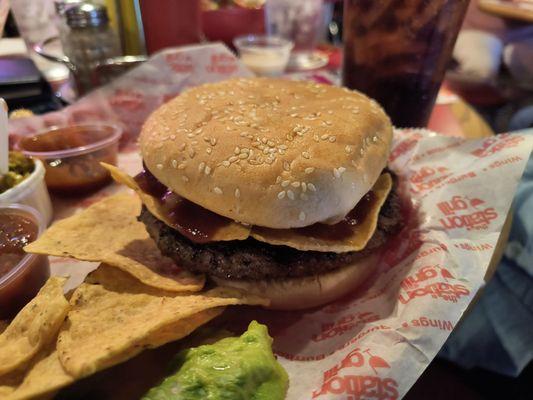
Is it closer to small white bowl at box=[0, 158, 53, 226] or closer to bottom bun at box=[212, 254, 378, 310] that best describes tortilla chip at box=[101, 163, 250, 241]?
bottom bun at box=[212, 254, 378, 310]

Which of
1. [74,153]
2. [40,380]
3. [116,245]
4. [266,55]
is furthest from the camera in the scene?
[266,55]

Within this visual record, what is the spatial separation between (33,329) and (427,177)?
1.53m

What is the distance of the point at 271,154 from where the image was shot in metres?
1.36

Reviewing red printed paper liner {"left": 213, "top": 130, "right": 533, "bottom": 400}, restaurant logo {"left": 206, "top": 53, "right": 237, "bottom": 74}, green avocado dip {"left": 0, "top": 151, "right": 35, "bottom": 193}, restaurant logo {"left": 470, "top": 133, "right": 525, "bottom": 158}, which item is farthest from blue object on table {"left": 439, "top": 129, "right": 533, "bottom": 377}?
green avocado dip {"left": 0, "top": 151, "right": 35, "bottom": 193}

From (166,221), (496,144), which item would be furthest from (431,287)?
(166,221)

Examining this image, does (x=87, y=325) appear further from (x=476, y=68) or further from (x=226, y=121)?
(x=476, y=68)

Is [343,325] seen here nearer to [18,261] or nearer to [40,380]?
[40,380]

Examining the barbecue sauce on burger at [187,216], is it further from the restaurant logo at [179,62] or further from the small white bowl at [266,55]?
the small white bowl at [266,55]

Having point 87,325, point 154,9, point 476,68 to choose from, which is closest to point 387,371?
point 87,325

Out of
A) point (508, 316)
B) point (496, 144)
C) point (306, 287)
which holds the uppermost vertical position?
point (496, 144)

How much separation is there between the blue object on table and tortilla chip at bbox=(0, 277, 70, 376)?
4.66 ft

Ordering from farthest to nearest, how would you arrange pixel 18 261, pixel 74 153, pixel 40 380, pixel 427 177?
pixel 74 153 → pixel 427 177 → pixel 18 261 → pixel 40 380

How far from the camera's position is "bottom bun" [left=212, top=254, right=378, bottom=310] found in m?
1.42

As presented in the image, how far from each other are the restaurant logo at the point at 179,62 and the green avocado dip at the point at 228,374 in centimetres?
174
